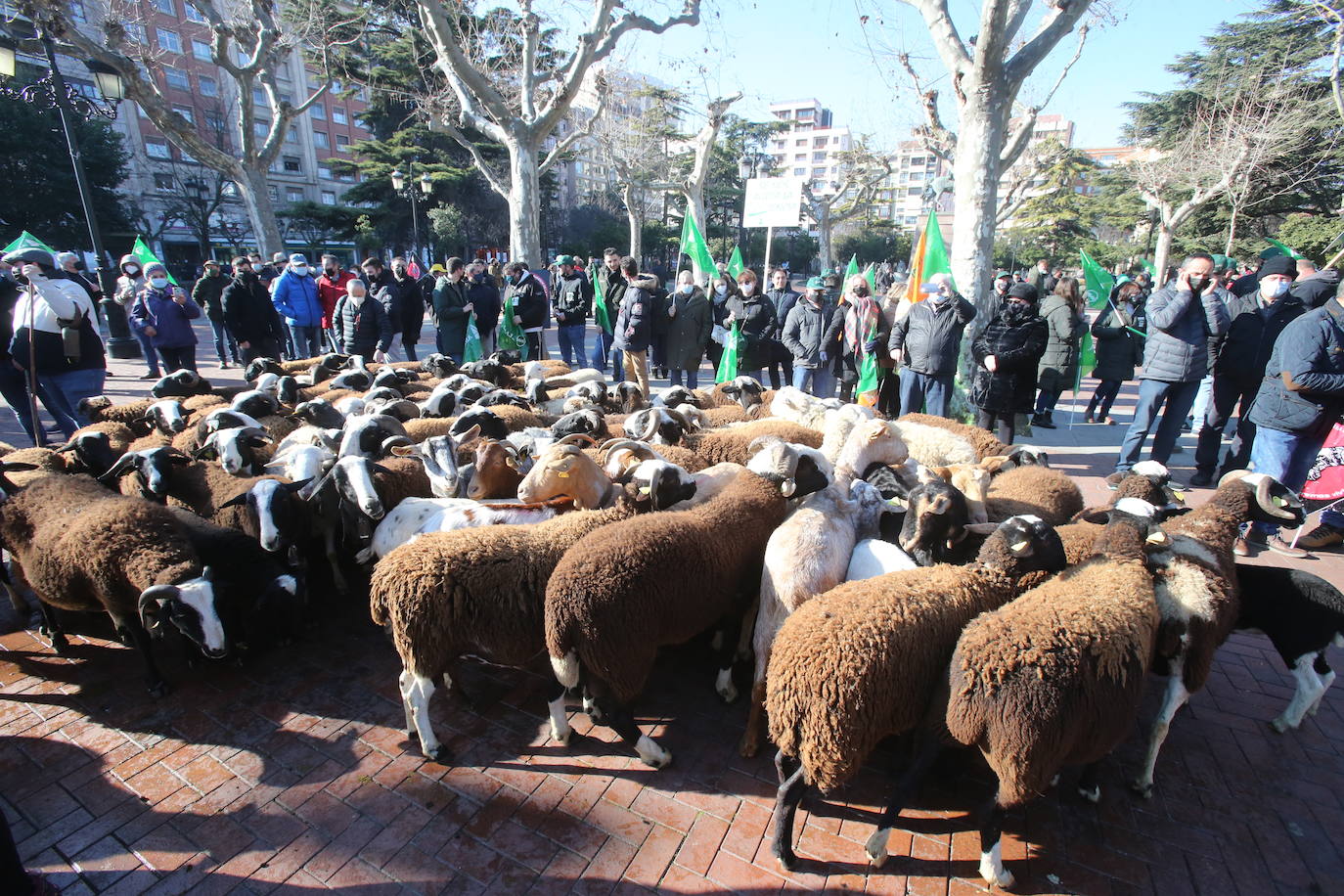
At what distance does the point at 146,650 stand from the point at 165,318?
891 centimetres

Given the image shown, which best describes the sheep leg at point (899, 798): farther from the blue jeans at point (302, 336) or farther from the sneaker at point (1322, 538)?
the blue jeans at point (302, 336)

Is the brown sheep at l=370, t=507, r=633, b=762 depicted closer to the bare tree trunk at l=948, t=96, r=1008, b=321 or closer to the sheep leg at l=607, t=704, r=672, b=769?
the sheep leg at l=607, t=704, r=672, b=769

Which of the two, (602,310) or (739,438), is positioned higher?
(602,310)

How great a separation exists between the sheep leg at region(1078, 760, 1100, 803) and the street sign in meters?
12.5

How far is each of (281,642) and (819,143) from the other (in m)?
144

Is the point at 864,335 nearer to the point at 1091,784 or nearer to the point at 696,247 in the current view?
the point at 696,247

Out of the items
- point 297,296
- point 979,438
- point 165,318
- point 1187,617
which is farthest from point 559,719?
point 297,296

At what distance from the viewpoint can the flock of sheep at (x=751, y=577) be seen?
2600 millimetres

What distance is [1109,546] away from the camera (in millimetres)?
3291

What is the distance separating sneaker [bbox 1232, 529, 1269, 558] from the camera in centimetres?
569

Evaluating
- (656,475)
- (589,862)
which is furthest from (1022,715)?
(656,475)

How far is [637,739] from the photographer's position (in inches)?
127

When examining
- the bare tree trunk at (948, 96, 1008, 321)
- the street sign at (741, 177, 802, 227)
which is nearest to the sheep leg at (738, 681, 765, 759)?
the bare tree trunk at (948, 96, 1008, 321)

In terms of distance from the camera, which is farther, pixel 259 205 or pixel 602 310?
pixel 259 205
